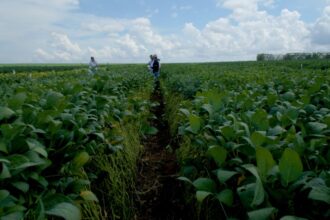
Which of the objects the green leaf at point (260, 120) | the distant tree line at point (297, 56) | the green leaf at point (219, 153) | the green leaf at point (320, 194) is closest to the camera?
the green leaf at point (320, 194)

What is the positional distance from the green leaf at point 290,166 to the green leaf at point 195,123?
1.11 metres

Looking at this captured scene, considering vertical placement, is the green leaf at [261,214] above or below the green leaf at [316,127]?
below

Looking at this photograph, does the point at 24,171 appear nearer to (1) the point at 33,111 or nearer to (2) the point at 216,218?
(1) the point at 33,111

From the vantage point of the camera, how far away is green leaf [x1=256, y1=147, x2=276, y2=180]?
1.79 metres

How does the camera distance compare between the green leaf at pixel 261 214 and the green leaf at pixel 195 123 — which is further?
the green leaf at pixel 195 123

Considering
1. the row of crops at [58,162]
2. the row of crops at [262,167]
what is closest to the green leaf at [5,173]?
the row of crops at [58,162]

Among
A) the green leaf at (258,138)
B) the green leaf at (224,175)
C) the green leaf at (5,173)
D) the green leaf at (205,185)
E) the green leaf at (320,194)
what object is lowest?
the green leaf at (205,185)

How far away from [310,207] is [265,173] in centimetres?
28

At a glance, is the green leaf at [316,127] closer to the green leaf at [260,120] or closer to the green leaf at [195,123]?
the green leaf at [260,120]

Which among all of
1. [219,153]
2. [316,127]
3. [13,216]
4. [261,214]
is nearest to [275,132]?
[316,127]

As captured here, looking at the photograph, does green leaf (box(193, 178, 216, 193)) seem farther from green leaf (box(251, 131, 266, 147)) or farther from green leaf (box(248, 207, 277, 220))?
green leaf (box(248, 207, 277, 220))

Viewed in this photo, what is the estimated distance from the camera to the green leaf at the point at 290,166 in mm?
1713

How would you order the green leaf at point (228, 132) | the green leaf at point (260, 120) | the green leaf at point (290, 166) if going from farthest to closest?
the green leaf at point (260, 120) < the green leaf at point (228, 132) < the green leaf at point (290, 166)

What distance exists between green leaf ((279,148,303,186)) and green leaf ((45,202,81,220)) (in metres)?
1.05
